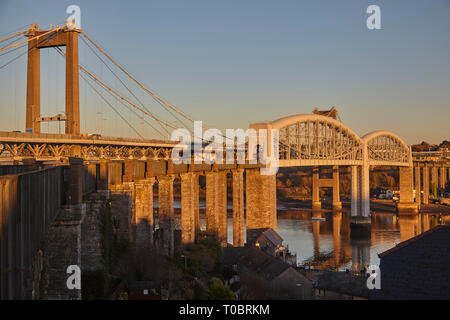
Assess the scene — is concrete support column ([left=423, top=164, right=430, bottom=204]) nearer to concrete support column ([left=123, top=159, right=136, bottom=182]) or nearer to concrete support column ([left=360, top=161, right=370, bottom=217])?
concrete support column ([left=360, top=161, right=370, bottom=217])

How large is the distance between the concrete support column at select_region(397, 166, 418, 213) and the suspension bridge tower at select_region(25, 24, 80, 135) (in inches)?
2538

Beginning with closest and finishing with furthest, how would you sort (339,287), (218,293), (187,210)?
(218,293) < (339,287) < (187,210)

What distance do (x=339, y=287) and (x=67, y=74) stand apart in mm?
33151

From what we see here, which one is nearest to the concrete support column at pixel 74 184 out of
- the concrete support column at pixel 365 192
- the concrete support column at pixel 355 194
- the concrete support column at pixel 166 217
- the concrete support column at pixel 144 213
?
the concrete support column at pixel 144 213

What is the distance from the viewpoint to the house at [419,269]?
39.8 feet

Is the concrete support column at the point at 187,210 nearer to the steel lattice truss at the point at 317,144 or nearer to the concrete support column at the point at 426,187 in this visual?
the steel lattice truss at the point at 317,144

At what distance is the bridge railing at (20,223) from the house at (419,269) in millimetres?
7760

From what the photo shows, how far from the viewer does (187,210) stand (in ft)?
99.2

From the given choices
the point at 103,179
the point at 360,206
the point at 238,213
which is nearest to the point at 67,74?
the point at 238,213

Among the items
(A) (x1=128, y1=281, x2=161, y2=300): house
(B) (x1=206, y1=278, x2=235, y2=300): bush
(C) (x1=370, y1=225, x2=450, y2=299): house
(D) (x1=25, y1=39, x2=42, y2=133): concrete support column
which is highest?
(D) (x1=25, y1=39, x2=42, y2=133): concrete support column

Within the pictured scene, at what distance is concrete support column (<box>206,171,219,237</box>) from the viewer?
37438 millimetres

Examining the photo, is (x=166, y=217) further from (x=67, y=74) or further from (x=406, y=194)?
(x=406, y=194)

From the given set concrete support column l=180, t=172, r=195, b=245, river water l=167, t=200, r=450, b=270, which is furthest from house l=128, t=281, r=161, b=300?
river water l=167, t=200, r=450, b=270

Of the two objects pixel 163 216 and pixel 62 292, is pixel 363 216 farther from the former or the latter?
pixel 62 292
